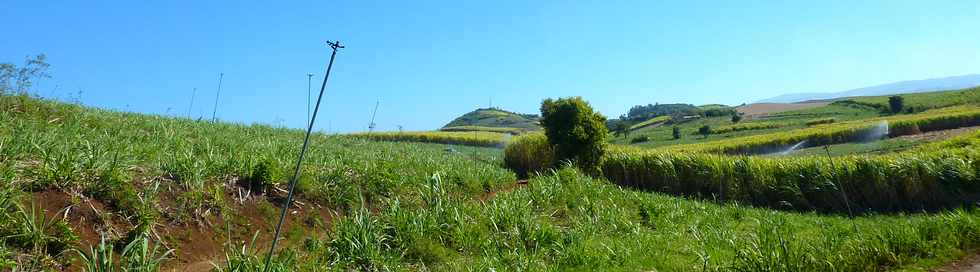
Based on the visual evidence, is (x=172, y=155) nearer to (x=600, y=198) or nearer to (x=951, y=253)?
(x=600, y=198)

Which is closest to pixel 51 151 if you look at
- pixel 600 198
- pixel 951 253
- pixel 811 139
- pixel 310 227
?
pixel 310 227

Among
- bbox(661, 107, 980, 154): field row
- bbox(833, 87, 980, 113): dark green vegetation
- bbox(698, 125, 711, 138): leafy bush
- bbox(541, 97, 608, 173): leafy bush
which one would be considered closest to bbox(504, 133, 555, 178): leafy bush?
bbox(541, 97, 608, 173): leafy bush

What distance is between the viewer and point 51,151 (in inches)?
191

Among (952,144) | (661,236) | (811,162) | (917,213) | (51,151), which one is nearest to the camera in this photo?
(51,151)

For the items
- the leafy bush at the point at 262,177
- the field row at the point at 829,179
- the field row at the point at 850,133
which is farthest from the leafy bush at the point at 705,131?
the leafy bush at the point at 262,177

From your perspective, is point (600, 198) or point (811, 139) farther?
point (811, 139)

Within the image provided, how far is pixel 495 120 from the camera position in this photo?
95562mm

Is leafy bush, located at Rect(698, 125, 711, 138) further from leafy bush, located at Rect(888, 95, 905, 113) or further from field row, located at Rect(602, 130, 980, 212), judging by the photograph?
field row, located at Rect(602, 130, 980, 212)

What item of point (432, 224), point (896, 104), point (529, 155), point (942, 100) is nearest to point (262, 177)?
point (432, 224)

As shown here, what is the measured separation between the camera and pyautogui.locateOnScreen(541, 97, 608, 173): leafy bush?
17.7m

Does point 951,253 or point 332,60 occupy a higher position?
point 332,60

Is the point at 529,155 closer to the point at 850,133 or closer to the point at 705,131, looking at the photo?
the point at 850,133

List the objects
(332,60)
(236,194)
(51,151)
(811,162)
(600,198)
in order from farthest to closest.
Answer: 1. (811,162)
2. (600,198)
3. (236,194)
4. (51,151)
5. (332,60)

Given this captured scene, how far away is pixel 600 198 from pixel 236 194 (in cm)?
630
